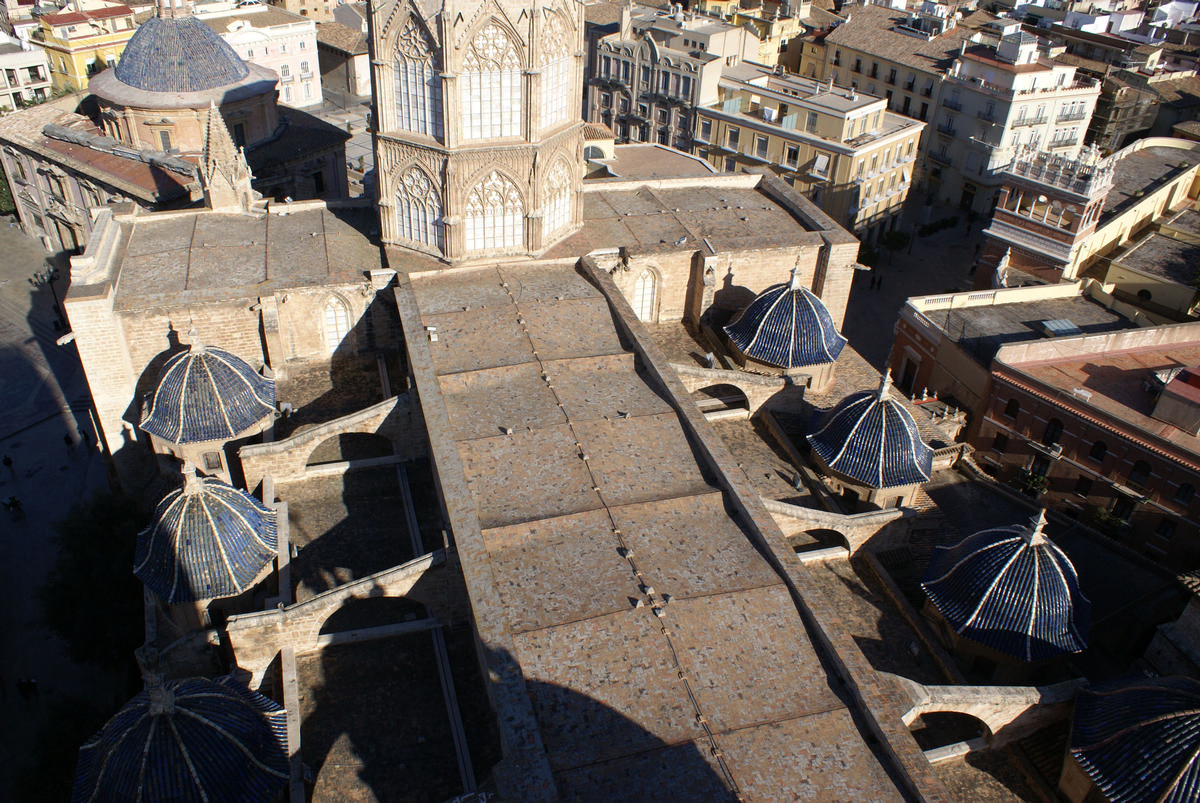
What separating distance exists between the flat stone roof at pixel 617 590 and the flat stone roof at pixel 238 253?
6.73 m

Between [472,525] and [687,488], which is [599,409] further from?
[472,525]

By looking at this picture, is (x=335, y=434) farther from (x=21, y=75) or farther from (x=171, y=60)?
(x=21, y=75)

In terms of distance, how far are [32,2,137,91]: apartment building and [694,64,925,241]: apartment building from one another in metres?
47.0

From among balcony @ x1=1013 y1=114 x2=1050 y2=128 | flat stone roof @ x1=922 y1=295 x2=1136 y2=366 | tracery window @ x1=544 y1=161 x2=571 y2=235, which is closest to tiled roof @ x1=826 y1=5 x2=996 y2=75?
balcony @ x1=1013 y1=114 x2=1050 y2=128

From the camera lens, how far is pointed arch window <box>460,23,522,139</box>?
3316 centimetres

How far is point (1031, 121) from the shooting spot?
237 feet

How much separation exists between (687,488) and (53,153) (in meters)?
51.4

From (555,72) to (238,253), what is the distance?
1484 cm

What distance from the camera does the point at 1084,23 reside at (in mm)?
90312

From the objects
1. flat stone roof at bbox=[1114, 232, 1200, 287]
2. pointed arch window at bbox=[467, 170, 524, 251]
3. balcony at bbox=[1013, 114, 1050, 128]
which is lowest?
flat stone roof at bbox=[1114, 232, 1200, 287]

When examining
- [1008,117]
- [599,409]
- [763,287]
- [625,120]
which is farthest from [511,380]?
[1008,117]

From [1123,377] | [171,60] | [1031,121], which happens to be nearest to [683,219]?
[1123,377]

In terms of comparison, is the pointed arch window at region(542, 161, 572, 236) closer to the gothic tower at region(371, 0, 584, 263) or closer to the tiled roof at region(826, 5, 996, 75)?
the gothic tower at region(371, 0, 584, 263)

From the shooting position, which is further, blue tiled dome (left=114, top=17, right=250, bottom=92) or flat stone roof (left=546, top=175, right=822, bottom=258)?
blue tiled dome (left=114, top=17, right=250, bottom=92)
